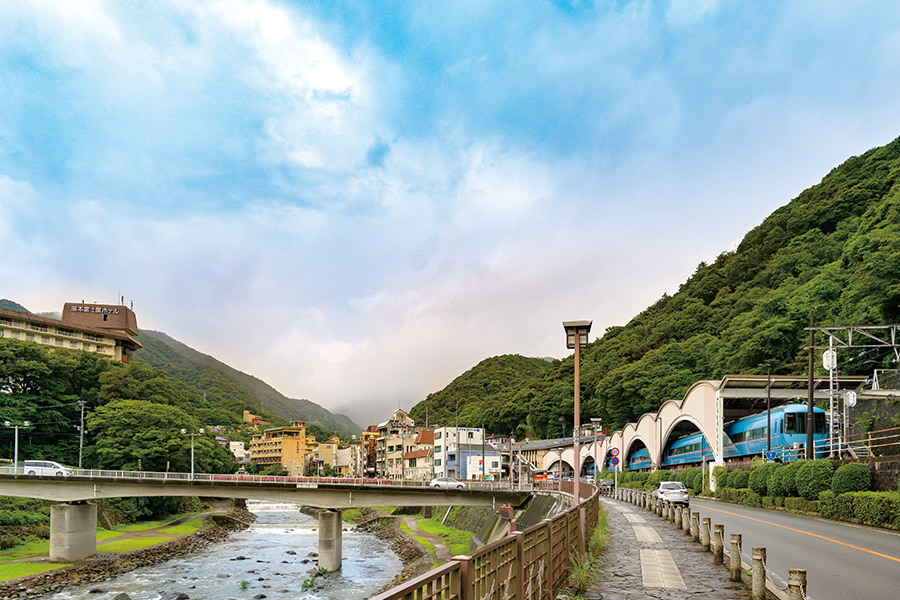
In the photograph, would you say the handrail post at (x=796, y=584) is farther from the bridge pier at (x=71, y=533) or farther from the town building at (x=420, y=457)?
the town building at (x=420, y=457)

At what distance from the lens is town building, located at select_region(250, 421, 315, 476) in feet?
436

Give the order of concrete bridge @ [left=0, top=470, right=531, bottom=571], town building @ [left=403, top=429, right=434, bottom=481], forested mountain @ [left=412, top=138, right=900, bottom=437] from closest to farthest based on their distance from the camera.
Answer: concrete bridge @ [left=0, top=470, right=531, bottom=571] → forested mountain @ [left=412, top=138, right=900, bottom=437] → town building @ [left=403, top=429, right=434, bottom=481]

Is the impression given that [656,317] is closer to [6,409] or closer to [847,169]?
[847,169]

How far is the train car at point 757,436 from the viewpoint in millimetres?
41938

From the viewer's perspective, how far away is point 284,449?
13312cm

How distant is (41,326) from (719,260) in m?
111

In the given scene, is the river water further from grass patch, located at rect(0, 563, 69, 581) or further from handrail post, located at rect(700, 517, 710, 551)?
handrail post, located at rect(700, 517, 710, 551)

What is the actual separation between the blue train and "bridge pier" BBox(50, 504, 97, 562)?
4431 cm

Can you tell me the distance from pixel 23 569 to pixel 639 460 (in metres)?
58.4

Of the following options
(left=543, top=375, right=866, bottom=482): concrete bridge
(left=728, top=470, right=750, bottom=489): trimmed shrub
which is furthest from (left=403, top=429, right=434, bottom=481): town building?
(left=728, top=470, right=750, bottom=489): trimmed shrub

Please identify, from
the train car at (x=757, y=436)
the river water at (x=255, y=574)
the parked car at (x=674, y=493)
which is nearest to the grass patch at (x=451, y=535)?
the river water at (x=255, y=574)

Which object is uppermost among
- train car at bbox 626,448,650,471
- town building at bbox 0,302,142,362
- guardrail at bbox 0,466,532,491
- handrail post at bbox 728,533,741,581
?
town building at bbox 0,302,142,362

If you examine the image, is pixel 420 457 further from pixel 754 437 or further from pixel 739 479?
pixel 739 479

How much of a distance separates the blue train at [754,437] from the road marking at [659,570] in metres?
22.9
